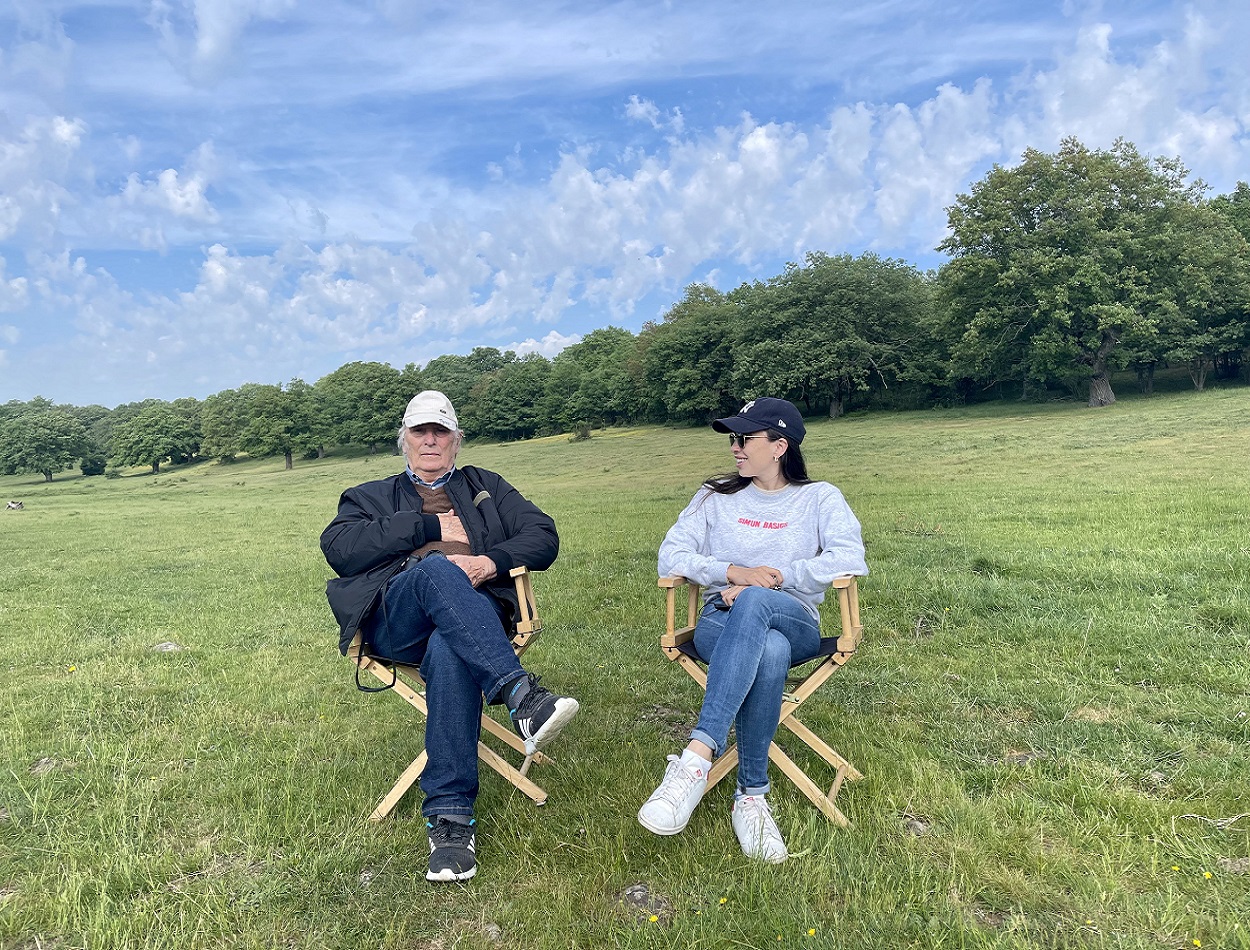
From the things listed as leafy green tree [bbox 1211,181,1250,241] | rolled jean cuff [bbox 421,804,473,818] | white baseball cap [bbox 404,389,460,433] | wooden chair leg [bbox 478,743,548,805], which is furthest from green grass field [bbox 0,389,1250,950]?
leafy green tree [bbox 1211,181,1250,241]

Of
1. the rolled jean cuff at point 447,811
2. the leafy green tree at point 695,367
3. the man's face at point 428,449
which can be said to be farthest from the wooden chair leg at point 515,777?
the leafy green tree at point 695,367

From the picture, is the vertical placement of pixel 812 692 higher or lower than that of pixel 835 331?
lower

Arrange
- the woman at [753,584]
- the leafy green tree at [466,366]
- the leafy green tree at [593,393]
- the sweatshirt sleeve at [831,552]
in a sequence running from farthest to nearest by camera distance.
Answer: the leafy green tree at [466,366] → the leafy green tree at [593,393] → the sweatshirt sleeve at [831,552] → the woman at [753,584]

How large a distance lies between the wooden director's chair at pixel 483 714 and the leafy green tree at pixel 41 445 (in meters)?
76.3

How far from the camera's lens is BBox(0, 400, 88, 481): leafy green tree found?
6219 cm

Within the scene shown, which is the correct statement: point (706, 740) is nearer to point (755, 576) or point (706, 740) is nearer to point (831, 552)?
point (755, 576)

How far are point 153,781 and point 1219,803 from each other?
4915 millimetres

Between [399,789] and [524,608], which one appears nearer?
[399,789]

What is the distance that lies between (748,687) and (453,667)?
1.28m

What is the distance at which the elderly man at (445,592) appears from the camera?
3084mm

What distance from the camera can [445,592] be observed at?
3.23 m

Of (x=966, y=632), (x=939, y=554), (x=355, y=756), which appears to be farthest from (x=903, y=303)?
(x=355, y=756)

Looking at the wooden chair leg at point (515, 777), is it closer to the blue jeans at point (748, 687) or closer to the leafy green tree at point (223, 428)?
the blue jeans at point (748, 687)

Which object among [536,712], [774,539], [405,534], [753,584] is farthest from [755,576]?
[405,534]
